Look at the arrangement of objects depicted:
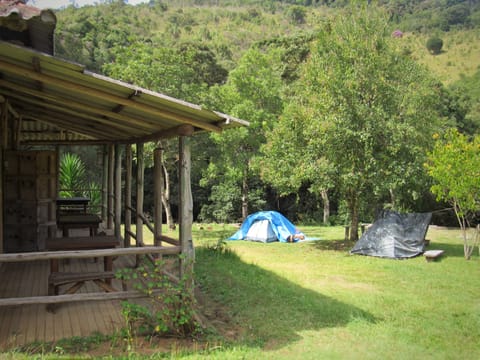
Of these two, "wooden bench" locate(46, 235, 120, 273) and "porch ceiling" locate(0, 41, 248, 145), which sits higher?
"porch ceiling" locate(0, 41, 248, 145)

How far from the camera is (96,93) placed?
15.5ft

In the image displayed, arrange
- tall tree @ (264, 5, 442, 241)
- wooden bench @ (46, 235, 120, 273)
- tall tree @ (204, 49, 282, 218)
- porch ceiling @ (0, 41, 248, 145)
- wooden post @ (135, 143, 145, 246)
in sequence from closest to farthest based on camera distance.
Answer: porch ceiling @ (0, 41, 248, 145) < wooden bench @ (46, 235, 120, 273) < wooden post @ (135, 143, 145, 246) < tall tree @ (264, 5, 442, 241) < tall tree @ (204, 49, 282, 218)

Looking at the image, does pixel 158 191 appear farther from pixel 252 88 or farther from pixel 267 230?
pixel 252 88

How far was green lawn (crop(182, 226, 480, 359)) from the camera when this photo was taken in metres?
5.12

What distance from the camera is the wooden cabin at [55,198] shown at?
181 inches

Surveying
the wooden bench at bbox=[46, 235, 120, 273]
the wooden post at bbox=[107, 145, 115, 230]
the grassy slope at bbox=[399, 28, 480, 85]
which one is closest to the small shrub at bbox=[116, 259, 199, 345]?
the wooden bench at bbox=[46, 235, 120, 273]

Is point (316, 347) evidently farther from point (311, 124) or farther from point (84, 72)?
point (311, 124)

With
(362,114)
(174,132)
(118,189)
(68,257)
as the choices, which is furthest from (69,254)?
(362,114)

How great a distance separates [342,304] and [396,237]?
17.4ft

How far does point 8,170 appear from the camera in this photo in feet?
29.3

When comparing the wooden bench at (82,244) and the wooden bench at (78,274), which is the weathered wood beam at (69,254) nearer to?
the wooden bench at (78,274)

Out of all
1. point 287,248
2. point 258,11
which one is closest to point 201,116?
point 287,248

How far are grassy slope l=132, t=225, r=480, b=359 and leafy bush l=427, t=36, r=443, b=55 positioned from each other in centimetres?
4706

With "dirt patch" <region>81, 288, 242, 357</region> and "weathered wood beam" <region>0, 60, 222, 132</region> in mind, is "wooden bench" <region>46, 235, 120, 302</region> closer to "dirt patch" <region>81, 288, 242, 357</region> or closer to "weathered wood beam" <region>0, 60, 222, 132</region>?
"dirt patch" <region>81, 288, 242, 357</region>
